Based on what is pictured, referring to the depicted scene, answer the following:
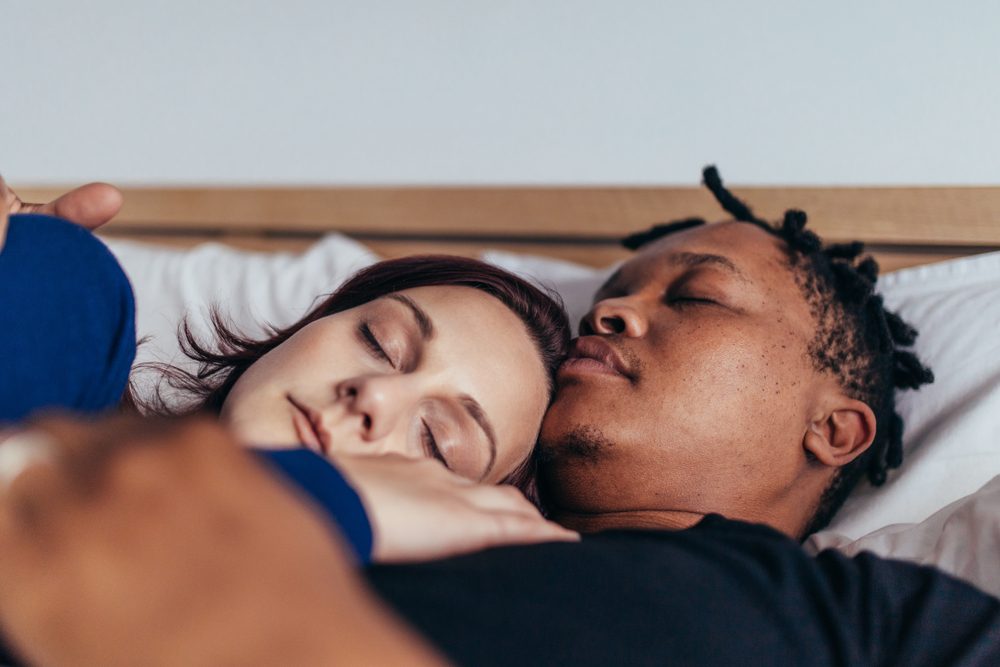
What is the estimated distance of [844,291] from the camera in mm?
1311

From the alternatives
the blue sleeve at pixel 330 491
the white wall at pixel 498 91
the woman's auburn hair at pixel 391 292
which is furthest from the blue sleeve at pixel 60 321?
the white wall at pixel 498 91

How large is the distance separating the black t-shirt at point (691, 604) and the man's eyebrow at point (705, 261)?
44cm

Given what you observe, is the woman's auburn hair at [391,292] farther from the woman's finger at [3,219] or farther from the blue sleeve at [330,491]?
the blue sleeve at [330,491]

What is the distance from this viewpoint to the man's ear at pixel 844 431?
121 centimetres

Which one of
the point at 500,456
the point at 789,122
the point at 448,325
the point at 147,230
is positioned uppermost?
the point at 789,122

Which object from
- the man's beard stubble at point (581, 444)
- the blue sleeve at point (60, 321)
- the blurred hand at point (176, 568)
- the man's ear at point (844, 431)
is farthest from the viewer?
the man's ear at point (844, 431)

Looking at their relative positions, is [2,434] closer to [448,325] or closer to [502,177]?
[448,325]

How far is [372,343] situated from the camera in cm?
96

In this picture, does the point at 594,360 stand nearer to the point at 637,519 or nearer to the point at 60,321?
the point at 637,519

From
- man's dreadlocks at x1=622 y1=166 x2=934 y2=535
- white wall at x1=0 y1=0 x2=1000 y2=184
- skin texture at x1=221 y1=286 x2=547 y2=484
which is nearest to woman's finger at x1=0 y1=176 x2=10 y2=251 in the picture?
skin texture at x1=221 y1=286 x2=547 y2=484

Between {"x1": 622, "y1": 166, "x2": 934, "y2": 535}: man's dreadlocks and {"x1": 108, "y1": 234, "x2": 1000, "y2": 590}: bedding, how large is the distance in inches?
1.0

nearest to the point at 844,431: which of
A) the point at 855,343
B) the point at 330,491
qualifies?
the point at 855,343

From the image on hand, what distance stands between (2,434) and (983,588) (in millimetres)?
906

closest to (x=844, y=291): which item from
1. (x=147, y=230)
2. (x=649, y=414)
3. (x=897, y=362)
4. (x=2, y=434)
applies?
(x=897, y=362)
